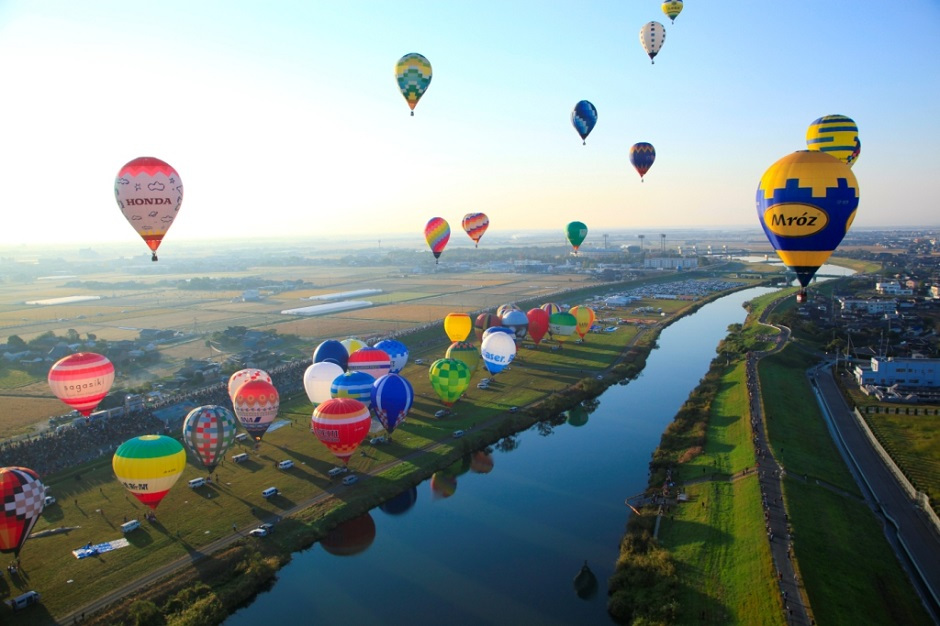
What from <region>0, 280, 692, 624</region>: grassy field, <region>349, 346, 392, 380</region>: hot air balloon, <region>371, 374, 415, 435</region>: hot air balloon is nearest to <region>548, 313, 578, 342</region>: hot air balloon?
<region>0, 280, 692, 624</region>: grassy field

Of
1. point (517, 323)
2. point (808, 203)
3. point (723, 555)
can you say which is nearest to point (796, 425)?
point (723, 555)

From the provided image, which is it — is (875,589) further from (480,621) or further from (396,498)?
(396,498)

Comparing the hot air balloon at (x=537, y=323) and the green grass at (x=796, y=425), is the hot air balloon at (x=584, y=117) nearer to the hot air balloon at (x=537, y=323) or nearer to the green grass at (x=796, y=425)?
the hot air balloon at (x=537, y=323)

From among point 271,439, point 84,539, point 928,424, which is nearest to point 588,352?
point 928,424

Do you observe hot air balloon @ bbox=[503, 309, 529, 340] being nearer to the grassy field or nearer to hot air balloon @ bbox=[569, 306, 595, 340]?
hot air balloon @ bbox=[569, 306, 595, 340]

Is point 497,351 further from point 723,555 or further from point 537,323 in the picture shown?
point 723,555

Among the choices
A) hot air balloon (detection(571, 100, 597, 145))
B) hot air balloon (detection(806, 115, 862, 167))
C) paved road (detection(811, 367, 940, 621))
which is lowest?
paved road (detection(811, 367, 940, 621))
